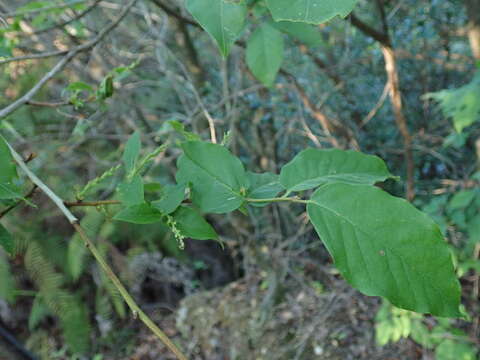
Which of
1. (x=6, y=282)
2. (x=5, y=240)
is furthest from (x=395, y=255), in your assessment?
(x=6, y=282)

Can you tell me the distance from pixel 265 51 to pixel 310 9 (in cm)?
47

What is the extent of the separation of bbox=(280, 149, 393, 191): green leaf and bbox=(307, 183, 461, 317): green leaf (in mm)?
100

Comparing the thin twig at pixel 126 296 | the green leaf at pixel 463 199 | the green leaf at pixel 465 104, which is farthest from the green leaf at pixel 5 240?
the green leaf at pixel 463 199

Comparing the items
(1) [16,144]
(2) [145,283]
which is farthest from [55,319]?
(1) [16,144]

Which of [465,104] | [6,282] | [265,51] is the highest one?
[265,51]

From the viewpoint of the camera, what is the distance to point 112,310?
332cm

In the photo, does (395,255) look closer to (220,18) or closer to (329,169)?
(329,169)

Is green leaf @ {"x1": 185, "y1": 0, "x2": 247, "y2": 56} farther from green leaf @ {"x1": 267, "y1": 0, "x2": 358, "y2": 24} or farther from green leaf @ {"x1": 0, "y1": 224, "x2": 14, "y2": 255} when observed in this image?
green leaf @ {"x1": 0, "y1": 224, "x2": 14, "y2": 255}

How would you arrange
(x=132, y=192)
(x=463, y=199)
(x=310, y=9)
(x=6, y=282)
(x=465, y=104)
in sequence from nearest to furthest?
(x=310, y=9)
(x=132, y=192)
(x=465, y=104)
(x=463, y=199)
(x=6, y=282)

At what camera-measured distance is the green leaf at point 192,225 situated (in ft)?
1.54

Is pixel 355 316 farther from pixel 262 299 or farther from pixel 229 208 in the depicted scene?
pixel 229 208

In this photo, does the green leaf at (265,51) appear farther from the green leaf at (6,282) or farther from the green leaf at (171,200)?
the green leaf at (6,282)

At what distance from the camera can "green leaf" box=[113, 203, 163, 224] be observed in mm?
475

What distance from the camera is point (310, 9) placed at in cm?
36
